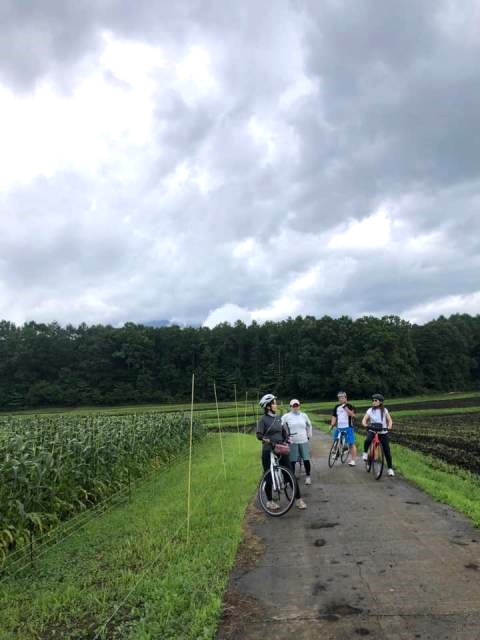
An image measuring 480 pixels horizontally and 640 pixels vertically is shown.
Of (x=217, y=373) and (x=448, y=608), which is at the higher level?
(x=217, y=373)

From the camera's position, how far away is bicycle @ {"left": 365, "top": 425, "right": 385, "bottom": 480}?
1080 centimetres

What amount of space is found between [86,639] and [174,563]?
1.70 metres

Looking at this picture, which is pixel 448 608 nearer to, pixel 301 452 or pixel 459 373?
pixel 301 452

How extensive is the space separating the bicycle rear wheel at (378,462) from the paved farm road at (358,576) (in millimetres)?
2287

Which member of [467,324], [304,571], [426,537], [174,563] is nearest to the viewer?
[304,571]

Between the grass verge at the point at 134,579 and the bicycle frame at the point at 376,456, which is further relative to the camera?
the bicycle frame at the point at 376,456

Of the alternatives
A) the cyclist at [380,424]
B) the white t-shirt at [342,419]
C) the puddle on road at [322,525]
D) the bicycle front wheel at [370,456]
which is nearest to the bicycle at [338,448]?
the white t-shirt at [342,419]

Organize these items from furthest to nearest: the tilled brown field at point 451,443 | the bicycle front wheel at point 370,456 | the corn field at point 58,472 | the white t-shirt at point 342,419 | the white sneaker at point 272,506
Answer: the tilled brown field at point 451,443 → the white t-shirt at point 342,419 → the bicycle front wheel at point 370,456 → the white sneaker at point 272,506 → the corn field at point 58,472

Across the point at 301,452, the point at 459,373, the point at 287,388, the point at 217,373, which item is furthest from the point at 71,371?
the point at 301,452

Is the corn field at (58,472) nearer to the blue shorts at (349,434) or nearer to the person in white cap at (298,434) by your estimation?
the person in white cap at (298,434)

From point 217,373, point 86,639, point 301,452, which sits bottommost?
point 86,639

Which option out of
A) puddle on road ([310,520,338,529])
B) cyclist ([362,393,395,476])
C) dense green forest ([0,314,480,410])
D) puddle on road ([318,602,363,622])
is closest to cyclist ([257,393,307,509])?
puddle on road ([310,520,338,529])

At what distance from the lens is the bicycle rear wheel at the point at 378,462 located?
10700 millimetres

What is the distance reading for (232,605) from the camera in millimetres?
4609
